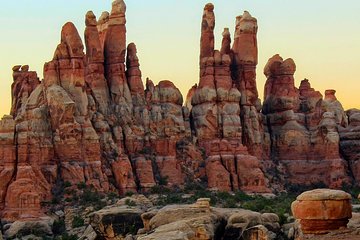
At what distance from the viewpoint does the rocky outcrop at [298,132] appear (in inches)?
3209

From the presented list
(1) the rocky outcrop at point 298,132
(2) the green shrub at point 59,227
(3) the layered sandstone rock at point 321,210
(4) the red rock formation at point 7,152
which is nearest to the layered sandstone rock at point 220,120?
(1) the rocky outcrop at point 298,132

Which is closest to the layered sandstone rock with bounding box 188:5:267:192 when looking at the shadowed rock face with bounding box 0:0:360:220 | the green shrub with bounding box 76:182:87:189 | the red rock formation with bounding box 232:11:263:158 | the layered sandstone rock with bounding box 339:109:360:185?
the shadowed rock face with bounding box 0:0:360:220

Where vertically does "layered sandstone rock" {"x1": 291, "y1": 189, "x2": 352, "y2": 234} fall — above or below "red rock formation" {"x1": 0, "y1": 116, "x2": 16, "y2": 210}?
below

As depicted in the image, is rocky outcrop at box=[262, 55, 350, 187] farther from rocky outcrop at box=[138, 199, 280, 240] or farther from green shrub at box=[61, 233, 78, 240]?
rocky outcrop at box=[138, 199, 280, 240]

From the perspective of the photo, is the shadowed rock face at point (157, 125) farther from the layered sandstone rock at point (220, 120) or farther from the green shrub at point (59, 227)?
the green shrub at point (59, 227)

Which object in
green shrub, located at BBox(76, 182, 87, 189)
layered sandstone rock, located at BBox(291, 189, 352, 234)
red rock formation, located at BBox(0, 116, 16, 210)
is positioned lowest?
layered sandstone rock, located at BBox(291, 189, 352, 234)

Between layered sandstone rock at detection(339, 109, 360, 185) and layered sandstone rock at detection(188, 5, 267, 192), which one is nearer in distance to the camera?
layered sandstone rock at detection(188, 5, 267, 192)

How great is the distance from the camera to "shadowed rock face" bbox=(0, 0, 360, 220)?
2736 inches

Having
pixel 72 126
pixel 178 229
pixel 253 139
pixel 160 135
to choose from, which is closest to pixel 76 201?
pixel 72 126

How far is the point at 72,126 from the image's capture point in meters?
69.9

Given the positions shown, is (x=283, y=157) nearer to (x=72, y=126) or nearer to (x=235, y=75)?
(x=235, y=75)

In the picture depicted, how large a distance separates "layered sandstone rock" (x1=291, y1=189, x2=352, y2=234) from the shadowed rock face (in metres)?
51.3

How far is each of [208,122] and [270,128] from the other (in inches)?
334

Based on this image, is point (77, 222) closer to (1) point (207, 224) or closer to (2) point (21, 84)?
(2) point (21, 84)
